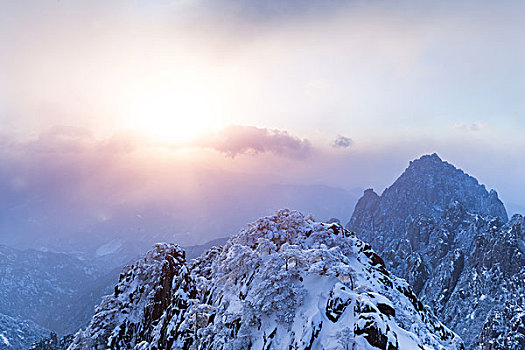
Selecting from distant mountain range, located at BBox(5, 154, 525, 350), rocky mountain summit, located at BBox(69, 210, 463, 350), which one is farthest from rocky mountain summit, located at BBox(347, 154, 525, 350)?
rocky mountain summit, located at BBox(69, 210, 463, 350)

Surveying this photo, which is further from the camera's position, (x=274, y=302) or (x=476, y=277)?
(x=476, y=277)

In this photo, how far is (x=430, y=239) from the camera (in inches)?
7116

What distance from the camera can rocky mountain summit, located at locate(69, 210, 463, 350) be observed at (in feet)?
80.8

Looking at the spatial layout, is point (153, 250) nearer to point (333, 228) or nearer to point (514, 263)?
point (333, 228)

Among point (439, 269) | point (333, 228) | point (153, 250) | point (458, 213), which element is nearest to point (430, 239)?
point (458, 213)

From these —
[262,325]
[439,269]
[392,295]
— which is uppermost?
[262,325]

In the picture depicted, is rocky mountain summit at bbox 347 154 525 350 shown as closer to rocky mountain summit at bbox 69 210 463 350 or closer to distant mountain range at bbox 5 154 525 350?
distant mountain range at bbox 5 154 525 350

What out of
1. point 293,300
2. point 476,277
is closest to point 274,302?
point 293,300

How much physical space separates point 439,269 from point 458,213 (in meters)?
54.3

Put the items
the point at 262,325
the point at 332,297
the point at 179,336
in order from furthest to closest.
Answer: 1. the point at 179,336
2. the point at 262,325
3. the point at 332,297

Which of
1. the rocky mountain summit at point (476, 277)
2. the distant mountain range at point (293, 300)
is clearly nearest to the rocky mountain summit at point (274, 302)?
the distant mountain range at point (293, 300)

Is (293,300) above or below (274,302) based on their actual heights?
above

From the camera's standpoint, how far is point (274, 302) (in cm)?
2923

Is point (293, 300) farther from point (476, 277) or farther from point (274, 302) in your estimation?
point (476, 277)
